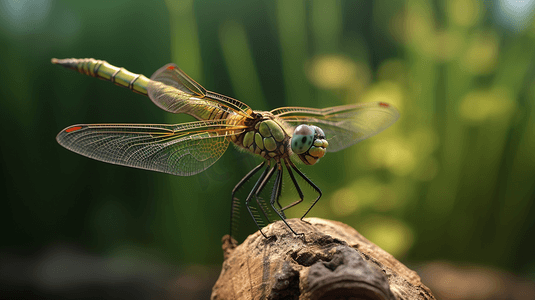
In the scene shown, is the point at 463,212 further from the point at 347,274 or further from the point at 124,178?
→ the point at 124,178

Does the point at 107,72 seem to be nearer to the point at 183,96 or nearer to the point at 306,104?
the point at 183,96

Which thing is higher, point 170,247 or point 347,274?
point 170,247

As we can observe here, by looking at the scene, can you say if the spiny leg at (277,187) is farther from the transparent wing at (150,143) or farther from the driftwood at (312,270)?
the transparent wing at (150,143)

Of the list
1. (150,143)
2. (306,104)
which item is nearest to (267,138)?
(150,143)

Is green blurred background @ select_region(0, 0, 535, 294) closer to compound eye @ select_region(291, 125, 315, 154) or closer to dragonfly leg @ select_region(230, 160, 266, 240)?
dragonfly leg @ select_region(230, 160, 266, 240)

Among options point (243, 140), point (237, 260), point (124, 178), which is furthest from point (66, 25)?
point (237, 260)

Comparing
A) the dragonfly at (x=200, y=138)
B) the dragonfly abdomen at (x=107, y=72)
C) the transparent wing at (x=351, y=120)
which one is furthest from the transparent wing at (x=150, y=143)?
the transparent wing at (x=351, y=120)

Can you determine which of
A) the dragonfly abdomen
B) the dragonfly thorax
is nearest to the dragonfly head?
the dragonfly thorax
